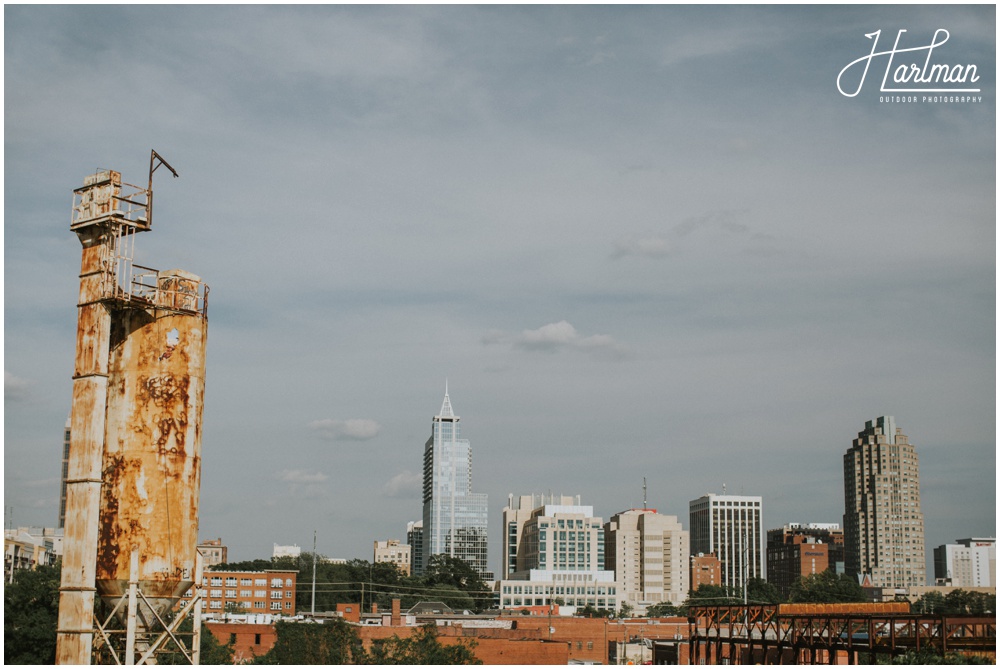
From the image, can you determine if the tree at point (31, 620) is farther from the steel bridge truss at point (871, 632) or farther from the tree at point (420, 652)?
the steel bridge truss at point (871, 632)

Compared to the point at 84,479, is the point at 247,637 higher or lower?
lower

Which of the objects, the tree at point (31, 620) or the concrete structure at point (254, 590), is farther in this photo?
the concrete structure at point (254, 590)

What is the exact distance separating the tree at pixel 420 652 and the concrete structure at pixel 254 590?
82.6 meters

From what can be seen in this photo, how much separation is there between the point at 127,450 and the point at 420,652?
3460cm

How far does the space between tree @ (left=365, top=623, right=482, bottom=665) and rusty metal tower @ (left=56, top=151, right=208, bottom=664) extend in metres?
29.8

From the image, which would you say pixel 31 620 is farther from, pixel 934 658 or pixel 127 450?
pixel 934 658

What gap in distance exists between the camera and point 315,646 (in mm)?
63750

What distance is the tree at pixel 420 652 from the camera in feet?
204

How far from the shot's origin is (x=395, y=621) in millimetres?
93250

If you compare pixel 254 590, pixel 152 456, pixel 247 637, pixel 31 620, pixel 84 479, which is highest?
pixel 152 456

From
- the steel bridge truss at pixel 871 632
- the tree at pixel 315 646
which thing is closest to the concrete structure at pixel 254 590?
the tree at pixel 315 646

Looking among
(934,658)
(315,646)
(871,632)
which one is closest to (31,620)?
(315,646)

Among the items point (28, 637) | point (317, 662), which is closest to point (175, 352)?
point (28, 637)

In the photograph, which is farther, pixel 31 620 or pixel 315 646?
pixel 315 646
